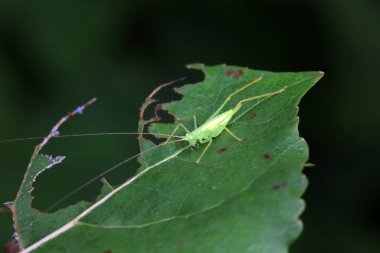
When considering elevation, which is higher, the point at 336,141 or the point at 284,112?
the point at 284,112

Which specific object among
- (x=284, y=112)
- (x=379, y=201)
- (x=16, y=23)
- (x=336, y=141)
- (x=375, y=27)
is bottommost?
(x=379, y=201)

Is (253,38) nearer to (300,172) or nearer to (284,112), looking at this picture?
(284,112)

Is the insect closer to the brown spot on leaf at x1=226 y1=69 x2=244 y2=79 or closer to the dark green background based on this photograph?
the brown spot on leaf at x1=226 y1=69 x2=244 y2=79

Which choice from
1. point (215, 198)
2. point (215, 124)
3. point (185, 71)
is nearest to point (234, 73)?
point (215, 124)

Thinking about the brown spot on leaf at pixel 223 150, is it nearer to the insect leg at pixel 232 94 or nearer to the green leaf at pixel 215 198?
the green leaf at pixel 215 198

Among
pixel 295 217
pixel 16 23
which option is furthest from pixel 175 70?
pixel 295 217

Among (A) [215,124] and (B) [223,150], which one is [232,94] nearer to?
(A) [215,124]

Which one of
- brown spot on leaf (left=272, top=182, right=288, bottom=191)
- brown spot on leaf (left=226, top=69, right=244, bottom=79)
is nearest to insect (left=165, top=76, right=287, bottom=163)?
brown spot on leaf (left=226, top=69, right=244, bottom=79)
